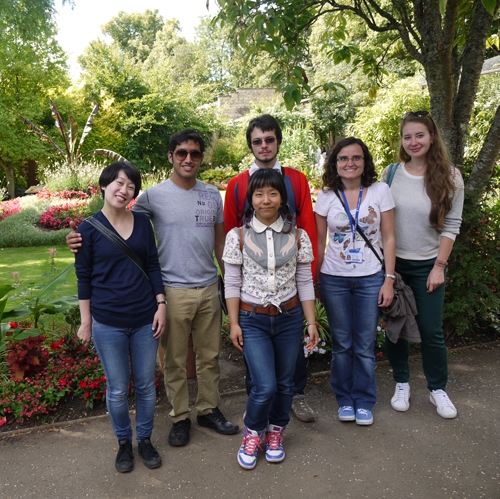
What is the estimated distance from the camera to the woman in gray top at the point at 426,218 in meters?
3.11

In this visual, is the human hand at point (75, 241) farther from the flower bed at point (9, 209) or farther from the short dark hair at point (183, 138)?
the flower bed at point (9, 209)

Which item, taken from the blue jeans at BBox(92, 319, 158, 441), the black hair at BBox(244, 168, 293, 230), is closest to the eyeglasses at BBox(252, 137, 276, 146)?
the black hair at BBox(244, 168, 293, 230)

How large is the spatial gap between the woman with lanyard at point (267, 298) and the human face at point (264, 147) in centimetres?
33

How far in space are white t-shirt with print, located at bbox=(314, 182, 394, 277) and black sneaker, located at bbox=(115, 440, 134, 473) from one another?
5.66ft

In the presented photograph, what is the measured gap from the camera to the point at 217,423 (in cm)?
315

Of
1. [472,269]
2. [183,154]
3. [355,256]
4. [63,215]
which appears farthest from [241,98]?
[355,256]

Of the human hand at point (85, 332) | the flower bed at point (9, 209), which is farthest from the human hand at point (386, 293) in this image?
the flower bed at point (9, 209)

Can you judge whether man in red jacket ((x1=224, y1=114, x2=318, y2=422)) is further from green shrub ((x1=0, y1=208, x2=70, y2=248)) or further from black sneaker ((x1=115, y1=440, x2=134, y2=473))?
green shrub ((x1=0, y1=208, x2=70, y2=248))

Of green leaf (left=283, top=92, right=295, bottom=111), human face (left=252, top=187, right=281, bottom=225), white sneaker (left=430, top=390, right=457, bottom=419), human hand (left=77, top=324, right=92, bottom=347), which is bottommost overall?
white sneaker (left=430, top=390, right=457, bottom=419)

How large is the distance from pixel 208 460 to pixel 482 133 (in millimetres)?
9946

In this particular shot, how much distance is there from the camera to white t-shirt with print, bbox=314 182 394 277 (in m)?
3.02

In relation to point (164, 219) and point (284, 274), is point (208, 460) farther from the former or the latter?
point (164, 219)

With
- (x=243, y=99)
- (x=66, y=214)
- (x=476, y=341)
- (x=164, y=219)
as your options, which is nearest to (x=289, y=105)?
(x=164, y=219)

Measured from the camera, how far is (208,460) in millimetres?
2846
